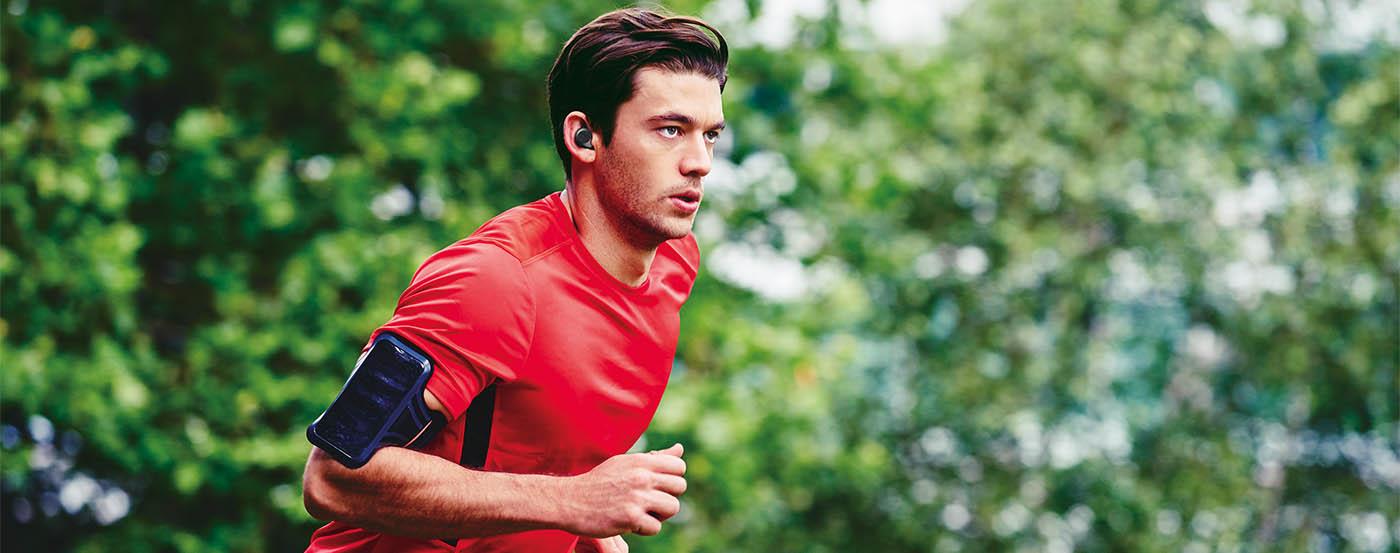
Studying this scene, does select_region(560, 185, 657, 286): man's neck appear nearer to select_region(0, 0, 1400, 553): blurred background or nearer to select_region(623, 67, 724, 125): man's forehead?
select_region(623, 67, 724, 125): man's forehead

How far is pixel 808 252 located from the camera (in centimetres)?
1016

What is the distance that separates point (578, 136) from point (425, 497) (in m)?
0.75

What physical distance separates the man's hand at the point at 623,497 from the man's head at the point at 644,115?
468mm

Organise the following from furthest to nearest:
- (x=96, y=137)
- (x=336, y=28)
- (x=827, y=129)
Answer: (x=827, y=129), (x=336, y=28), (x=96, y=137)

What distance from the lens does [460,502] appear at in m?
2.41

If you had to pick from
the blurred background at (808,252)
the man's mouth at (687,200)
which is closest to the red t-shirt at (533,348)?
the man's mouth at (687,200)

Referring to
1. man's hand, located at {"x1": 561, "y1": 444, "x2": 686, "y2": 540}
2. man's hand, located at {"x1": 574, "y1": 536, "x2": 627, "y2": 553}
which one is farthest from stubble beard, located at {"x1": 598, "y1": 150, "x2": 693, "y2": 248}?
man's hand, located at {"x1": 574, "y1": 536, "x2": 627, "y2": 553}

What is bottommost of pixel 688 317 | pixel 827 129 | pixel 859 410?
pixel 688 317

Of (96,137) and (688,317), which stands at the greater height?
(688,317)

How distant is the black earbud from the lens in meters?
2.68

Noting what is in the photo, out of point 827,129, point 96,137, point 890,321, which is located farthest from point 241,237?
point 890,321

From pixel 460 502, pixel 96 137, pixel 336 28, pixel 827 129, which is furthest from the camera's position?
pixel 827 129

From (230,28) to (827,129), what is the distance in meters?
4.63

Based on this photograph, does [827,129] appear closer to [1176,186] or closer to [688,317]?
[688,317]
